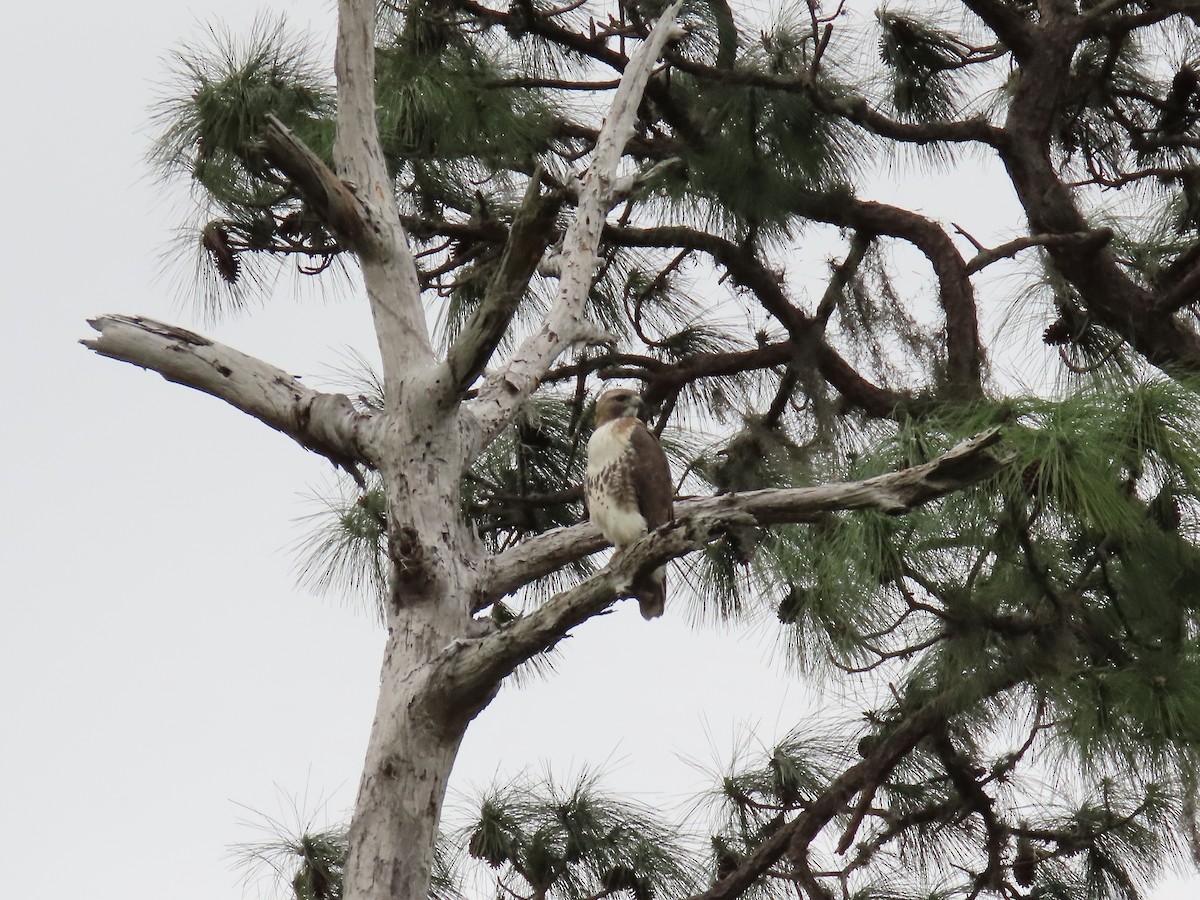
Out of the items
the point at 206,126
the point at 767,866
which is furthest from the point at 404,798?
the point at 206,126

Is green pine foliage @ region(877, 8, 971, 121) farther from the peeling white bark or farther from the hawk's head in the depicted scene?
the peeling white bark

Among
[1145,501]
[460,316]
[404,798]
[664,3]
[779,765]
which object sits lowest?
[404,798]

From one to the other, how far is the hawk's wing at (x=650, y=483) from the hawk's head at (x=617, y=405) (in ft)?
0.88

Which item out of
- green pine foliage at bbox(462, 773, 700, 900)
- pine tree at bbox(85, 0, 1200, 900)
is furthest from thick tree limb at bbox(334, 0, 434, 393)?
green pine foliage at bbox(462, 773, 700, 900)

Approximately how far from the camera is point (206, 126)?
185 inches

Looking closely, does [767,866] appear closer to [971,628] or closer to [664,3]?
[971,628]

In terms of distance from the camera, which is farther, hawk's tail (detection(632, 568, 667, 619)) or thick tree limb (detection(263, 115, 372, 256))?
hawk's tail (detection(632, 568, 667, 619))

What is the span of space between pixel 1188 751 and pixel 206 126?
349 cm

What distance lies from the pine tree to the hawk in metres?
0.15

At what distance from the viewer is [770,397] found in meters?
5.40

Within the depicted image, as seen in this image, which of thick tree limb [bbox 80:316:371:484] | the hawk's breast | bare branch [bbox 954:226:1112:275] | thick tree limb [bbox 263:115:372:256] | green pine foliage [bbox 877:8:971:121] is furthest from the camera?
green pine foliage [bbox 877:8:971:121]

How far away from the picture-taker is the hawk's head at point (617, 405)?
14.1 feet

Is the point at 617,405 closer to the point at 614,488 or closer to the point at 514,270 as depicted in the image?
the point at 614,488

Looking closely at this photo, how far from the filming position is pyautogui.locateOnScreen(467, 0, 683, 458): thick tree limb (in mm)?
3635
